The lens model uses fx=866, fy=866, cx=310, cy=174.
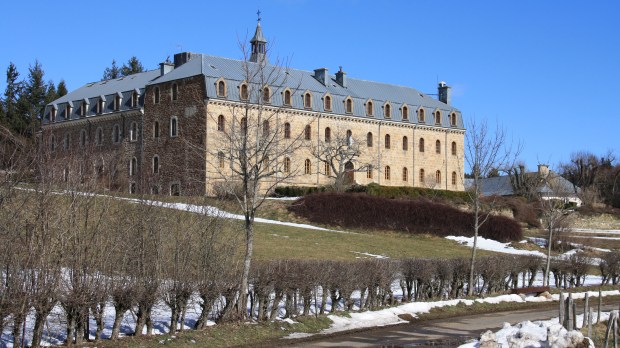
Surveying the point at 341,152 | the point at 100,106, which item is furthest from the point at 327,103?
the point at 100,106

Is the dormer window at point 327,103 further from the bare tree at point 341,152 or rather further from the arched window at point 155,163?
the arched window at point 155,163

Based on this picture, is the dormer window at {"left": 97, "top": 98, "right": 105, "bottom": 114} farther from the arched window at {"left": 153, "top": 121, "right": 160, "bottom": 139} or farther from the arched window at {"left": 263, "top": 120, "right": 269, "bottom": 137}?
the arched window at {"left": 263, "top": 120, "right": 269, "bottom": 137}

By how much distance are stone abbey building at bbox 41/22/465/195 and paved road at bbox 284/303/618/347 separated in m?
36.3

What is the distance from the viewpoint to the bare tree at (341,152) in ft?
207

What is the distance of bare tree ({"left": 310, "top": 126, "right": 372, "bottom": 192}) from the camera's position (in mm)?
63075

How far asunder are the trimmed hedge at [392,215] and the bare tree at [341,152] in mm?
11122

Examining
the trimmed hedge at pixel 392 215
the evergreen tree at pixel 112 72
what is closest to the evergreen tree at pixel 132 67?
the evergreen tree at pixel 112 72

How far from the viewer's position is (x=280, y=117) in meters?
60.0

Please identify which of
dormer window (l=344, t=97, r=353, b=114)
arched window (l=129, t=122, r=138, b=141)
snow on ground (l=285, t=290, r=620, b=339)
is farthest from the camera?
dormer window (l=344, t=97, r=353, b=114)

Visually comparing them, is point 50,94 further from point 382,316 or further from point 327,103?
point 382,316

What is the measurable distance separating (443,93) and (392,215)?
3081 cm

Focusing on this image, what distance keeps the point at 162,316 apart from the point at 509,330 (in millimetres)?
7772

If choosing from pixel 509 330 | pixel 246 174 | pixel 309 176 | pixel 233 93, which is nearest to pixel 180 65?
pixel 233 93

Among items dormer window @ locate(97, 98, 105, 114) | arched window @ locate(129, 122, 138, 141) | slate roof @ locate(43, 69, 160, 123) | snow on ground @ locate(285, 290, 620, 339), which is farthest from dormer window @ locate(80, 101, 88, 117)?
snow on ground @ locate(285, 290, 620, 339)
